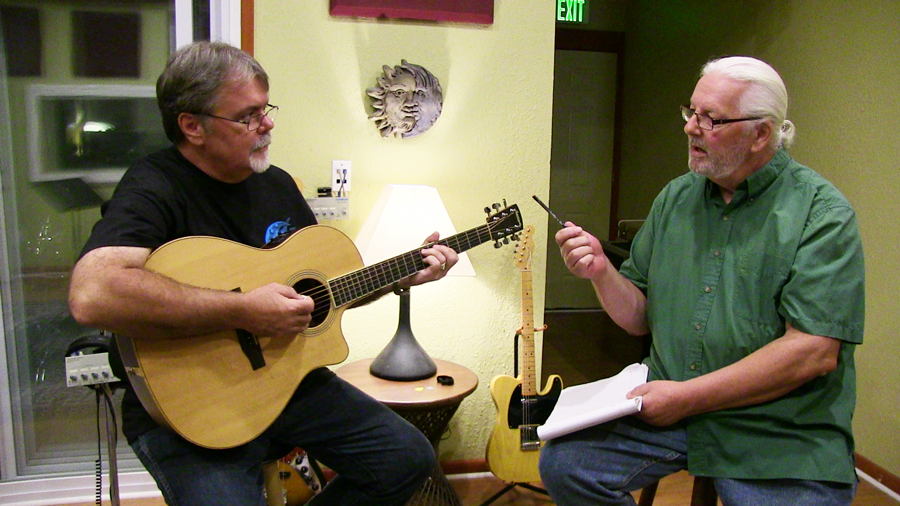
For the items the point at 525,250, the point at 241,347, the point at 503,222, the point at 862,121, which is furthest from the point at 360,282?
the point at 862,121

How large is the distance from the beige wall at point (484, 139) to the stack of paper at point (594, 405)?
0.83 m

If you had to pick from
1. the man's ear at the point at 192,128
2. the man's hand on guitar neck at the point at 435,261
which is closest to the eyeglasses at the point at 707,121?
the man's hand on guitar neck at the point at 435,261

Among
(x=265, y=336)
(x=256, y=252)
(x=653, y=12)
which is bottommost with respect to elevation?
(x=265, y=336)

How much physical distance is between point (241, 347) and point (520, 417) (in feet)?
3.62

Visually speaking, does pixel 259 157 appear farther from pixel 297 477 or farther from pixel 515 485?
pixel 515 485

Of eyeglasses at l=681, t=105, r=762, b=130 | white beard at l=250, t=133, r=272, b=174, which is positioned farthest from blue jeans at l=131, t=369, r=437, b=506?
eyeglasses at l=681, t=105, r=762, b=130

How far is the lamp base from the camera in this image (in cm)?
213

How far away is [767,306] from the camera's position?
4.82 ft

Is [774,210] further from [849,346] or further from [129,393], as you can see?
[129,393]

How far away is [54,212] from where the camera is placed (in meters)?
2.36

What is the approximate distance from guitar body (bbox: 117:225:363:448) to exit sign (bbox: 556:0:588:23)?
12.0 ft

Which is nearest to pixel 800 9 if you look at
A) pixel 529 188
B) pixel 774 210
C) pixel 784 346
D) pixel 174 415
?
pixel 529 188

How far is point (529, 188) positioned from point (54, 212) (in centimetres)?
169

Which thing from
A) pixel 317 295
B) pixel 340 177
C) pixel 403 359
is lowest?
pixel 403 359
